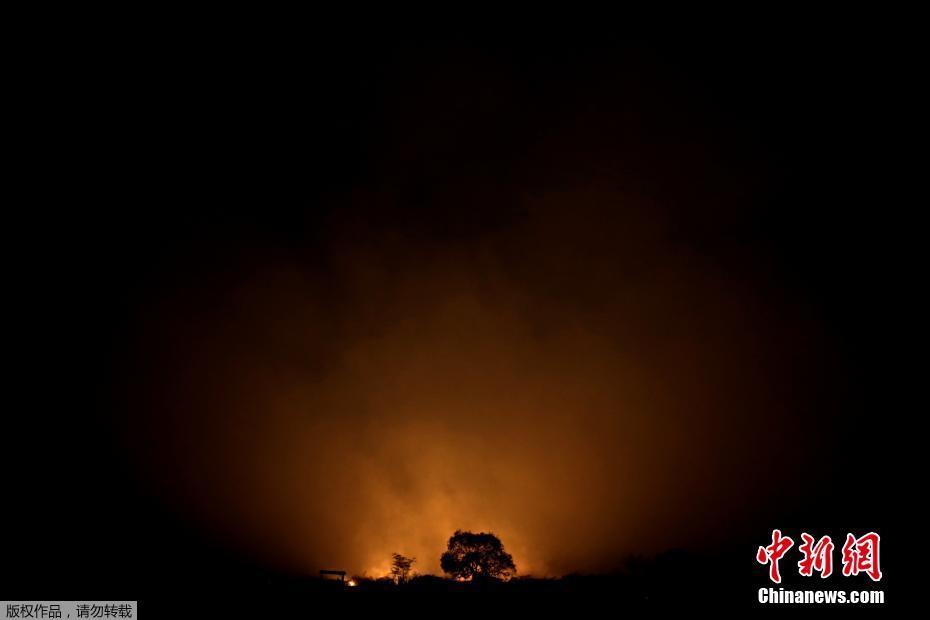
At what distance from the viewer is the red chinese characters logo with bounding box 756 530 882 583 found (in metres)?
25.9

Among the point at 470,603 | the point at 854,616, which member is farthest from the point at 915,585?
the point at 470,603

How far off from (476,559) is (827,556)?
25.7m

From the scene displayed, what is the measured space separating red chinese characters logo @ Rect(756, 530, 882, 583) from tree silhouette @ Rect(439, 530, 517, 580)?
23341 mm

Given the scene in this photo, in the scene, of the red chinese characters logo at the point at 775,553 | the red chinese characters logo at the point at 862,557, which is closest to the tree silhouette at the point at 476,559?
the red chinese characters logo at the point at 775,553

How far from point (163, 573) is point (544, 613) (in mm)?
17018

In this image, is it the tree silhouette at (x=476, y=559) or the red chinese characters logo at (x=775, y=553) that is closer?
the red chinese characters logo at (x=775, y=553)

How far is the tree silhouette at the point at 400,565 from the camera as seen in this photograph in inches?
2044

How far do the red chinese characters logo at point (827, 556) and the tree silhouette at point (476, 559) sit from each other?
2334cm

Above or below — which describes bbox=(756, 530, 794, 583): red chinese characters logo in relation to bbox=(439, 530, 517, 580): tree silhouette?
above

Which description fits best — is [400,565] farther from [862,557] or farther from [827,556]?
[862,557]

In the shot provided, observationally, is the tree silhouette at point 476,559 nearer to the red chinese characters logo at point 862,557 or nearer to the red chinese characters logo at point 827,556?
the red chinese characters logo at point 827,556

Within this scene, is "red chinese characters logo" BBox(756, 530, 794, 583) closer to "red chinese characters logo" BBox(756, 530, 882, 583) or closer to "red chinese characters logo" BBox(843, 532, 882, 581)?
"red chinese characters logo" BBox(756, 530, 882, 583)

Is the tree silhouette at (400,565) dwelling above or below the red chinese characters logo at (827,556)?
Result: below

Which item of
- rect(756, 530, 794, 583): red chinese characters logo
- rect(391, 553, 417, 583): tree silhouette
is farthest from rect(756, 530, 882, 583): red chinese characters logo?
rect(391, 553, 417, 583): tree silhouette
